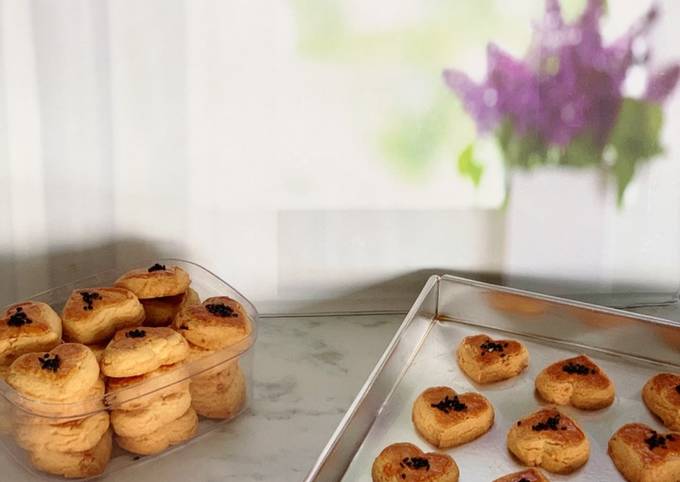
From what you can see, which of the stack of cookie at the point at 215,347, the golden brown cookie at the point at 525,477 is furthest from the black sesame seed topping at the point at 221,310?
the golden brown cookie at the point at 525,477

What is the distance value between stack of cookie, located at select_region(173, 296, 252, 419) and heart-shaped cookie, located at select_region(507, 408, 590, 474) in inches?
12.4

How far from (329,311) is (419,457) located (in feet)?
1.14

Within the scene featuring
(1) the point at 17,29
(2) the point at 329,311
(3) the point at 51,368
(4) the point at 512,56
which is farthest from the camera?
(2) the point at 329,311

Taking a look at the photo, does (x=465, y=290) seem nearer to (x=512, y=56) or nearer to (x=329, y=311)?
(x=329, y=311)

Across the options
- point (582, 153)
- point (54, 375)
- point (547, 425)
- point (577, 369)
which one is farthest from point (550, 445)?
point (54, 375)

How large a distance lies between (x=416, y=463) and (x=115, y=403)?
0.31 m

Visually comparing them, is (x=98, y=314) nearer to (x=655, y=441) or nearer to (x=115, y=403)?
(x=115, y=403)

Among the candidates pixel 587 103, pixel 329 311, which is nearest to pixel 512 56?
pixel 587 103

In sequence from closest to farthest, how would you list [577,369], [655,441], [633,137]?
[655,441], [577,369], [633,137]

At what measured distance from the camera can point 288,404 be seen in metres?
1.08

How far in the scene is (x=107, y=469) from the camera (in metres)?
0.95

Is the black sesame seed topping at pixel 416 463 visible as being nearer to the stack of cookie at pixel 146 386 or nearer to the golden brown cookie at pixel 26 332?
the stack of cookie at pixel 146 386

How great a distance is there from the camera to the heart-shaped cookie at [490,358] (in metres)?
1.11

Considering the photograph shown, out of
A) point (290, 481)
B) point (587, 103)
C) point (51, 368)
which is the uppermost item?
point (587, 103)
